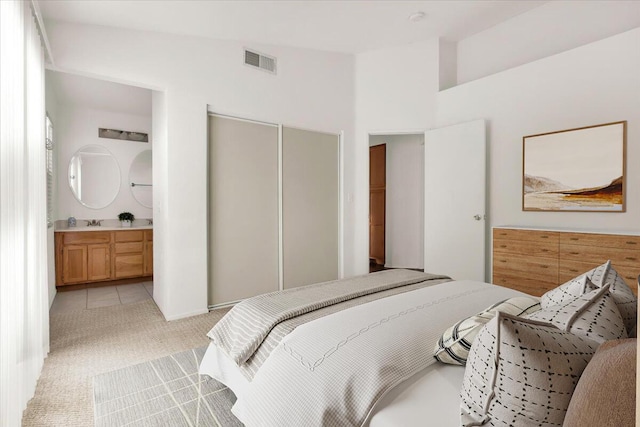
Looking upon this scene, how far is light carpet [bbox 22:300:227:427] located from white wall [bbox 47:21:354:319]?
249mm

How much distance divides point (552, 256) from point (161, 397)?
10.5 ft

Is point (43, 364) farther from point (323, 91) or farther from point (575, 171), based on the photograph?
point (575, 171)

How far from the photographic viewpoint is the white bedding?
0.96 meters

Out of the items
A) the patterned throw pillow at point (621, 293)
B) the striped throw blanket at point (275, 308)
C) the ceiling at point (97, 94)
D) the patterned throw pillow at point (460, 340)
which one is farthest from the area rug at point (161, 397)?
the ceiling at point (97, 94)

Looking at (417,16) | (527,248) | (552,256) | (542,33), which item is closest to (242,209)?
(417,16)

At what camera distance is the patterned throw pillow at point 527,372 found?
0.71 metres

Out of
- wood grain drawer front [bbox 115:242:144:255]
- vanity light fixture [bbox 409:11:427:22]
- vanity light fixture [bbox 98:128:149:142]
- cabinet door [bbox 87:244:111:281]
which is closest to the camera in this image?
vanity light fixture [bbox 409:11:427:22]

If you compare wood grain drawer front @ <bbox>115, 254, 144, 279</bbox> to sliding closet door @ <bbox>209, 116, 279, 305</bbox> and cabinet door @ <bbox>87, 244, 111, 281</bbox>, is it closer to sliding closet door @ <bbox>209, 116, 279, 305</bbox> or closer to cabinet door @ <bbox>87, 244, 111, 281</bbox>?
cabinet door @ <bbox>87, 244, 111, 281</bbox>

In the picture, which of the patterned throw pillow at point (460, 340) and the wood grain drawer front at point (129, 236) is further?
the wood grain drawer front at point (129, 236)

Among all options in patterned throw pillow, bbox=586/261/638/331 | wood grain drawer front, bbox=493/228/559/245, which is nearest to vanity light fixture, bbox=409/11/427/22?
wood grain drawer front, bbox=493/228/559/245

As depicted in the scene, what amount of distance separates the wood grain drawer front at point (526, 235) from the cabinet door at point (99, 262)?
15.8 ft

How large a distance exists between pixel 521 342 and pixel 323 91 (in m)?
3.88

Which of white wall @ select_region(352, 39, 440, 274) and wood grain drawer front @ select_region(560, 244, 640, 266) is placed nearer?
wood grain drawer front @ select_region(560, 244, 640, 266)

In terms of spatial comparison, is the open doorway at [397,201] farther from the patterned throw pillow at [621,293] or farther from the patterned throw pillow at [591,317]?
the patterned throw pillow at [591,317]
